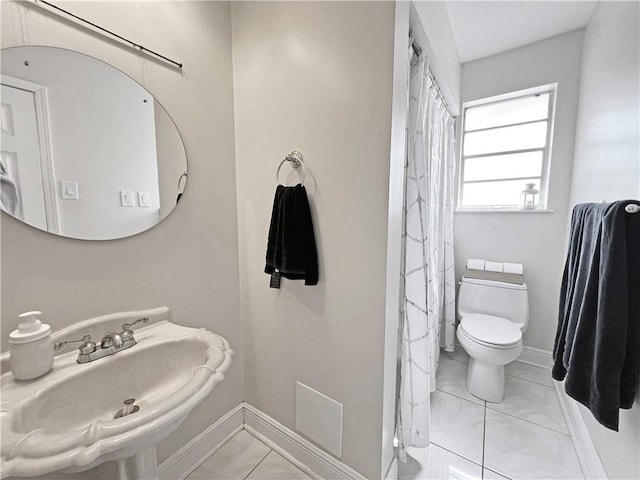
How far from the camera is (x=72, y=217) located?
36.7 inches

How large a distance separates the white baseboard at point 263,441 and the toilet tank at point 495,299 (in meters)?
1.58

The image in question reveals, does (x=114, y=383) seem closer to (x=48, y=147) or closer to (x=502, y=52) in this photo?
(x=48, y=147)

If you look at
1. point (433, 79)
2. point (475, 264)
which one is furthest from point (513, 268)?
point (433, 79)

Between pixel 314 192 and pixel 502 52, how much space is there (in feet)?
7.28

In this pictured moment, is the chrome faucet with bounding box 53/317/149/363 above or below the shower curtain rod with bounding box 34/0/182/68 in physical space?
below

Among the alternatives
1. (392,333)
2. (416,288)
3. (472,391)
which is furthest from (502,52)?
(472,391)

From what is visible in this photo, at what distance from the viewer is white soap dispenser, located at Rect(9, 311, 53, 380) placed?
2.50 ft

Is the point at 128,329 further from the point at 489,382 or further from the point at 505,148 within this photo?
the point at 505,148

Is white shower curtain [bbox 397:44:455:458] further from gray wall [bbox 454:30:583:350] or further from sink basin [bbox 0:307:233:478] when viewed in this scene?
gray wall [bbox 454:30:583:350]

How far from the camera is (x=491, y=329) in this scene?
1.87 meters

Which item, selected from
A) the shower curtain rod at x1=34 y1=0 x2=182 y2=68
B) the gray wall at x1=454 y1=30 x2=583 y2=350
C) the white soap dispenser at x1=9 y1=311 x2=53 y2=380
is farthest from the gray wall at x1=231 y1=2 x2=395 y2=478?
the gray wall at x1=454 y1=30 x2=583 y2=350

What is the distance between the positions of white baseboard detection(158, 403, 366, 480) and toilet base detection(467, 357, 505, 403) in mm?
1156

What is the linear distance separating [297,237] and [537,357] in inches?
94.9

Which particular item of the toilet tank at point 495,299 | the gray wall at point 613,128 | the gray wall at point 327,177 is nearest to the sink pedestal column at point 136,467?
the gray wall at point 327,177
